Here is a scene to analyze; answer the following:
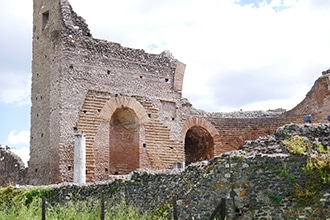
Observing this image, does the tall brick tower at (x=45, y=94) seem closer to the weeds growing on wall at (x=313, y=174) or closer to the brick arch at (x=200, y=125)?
the brick arch at (x=200, y=125)

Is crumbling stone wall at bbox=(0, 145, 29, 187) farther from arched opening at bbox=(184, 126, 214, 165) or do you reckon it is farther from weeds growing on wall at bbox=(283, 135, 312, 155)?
weeds growing on wall at bbox=(283, 135, 312, 155)

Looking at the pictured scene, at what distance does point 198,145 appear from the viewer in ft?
76.5

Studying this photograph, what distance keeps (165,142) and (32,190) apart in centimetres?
691

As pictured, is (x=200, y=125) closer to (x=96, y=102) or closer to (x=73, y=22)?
(x=96, y=102)

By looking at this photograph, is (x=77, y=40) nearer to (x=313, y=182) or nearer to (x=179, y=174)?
(x=179, y=174)

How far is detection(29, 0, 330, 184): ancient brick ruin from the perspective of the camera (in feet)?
57.9

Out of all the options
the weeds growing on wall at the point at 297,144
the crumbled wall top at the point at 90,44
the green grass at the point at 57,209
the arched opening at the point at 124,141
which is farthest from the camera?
the arched opening at the point at 124,141

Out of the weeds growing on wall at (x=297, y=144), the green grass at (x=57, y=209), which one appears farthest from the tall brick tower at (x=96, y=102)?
the weeds growing on wall at (x=297, y=144)

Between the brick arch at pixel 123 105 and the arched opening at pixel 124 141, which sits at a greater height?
the brick arch at pixel 123 105

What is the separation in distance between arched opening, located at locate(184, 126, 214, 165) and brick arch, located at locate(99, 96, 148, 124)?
3.72 m

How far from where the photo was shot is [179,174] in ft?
36.7

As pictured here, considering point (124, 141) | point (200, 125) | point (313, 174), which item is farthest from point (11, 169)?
point (313, 174)

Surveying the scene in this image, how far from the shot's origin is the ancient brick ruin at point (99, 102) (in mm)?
17656

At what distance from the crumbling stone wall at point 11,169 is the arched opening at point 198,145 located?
21.6ft
